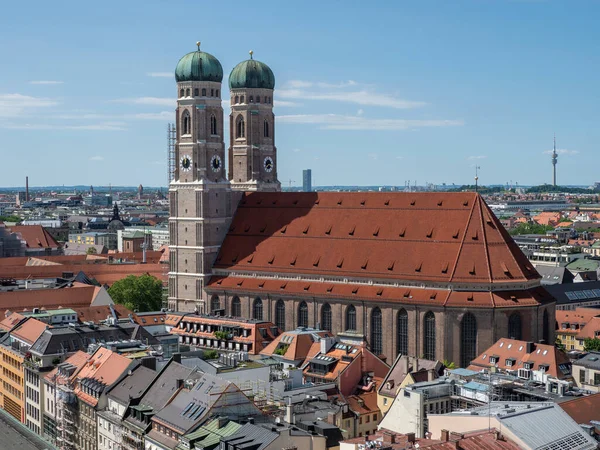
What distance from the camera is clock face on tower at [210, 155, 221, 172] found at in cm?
14325

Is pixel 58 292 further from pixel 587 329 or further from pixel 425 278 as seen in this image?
pixel 587 329

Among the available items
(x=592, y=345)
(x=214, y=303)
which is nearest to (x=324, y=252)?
(x=214, y=303)

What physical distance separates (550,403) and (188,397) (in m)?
28.4

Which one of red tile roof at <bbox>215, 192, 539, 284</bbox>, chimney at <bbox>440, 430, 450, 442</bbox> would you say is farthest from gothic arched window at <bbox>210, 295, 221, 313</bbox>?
chimney at <bbox>440, 430, 450, 442</bbox>

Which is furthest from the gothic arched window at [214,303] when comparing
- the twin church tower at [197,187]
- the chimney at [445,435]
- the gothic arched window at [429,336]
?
the chimney at [445,435]

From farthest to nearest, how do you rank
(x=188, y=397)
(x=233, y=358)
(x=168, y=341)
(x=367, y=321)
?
(x=367, y=321) → (x=168, y=341) → (x=233, y=358) → (x=188, y=397)

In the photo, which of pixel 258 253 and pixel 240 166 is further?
pixel 240 166

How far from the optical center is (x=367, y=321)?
12650 centimetres

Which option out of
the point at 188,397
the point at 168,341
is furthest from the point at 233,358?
the point at 168,341

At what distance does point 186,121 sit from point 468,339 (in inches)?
2048

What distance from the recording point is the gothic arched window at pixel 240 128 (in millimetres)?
152500

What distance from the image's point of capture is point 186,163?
143125mm

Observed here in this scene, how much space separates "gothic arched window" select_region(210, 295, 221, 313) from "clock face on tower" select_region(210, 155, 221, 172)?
60.5ft

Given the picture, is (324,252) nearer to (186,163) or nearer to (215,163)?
(215,163)
